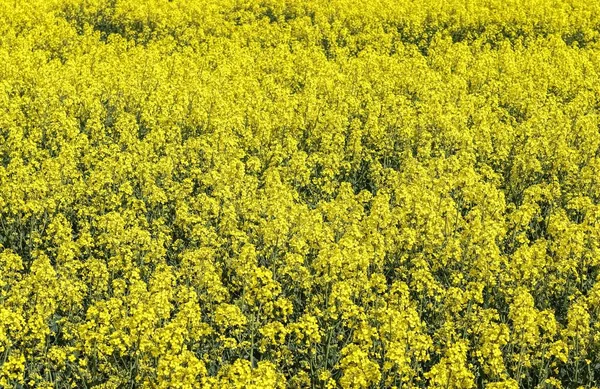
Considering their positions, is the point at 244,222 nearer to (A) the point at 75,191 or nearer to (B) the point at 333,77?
(A) the point at 75,191

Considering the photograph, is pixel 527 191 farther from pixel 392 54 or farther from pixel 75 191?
pixel 392 54

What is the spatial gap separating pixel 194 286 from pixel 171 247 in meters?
1.82

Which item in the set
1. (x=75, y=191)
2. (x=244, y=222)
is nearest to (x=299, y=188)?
(x=244, y=222)

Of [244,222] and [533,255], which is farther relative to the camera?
[244,222]

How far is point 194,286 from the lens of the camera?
10227 mm

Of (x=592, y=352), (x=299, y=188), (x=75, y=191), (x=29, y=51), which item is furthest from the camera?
(x=29, y=51)

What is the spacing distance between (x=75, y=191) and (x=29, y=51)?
1051 centimetres

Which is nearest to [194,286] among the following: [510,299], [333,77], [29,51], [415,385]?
[415,385]

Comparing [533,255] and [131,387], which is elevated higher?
[533,255]

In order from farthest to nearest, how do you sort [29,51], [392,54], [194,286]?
[392,54] < [29,51] < [194,286]

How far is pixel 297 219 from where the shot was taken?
11.6 m

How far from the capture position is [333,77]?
1950 centimetres

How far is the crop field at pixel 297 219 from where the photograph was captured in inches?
353

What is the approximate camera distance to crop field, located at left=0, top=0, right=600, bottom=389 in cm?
898
